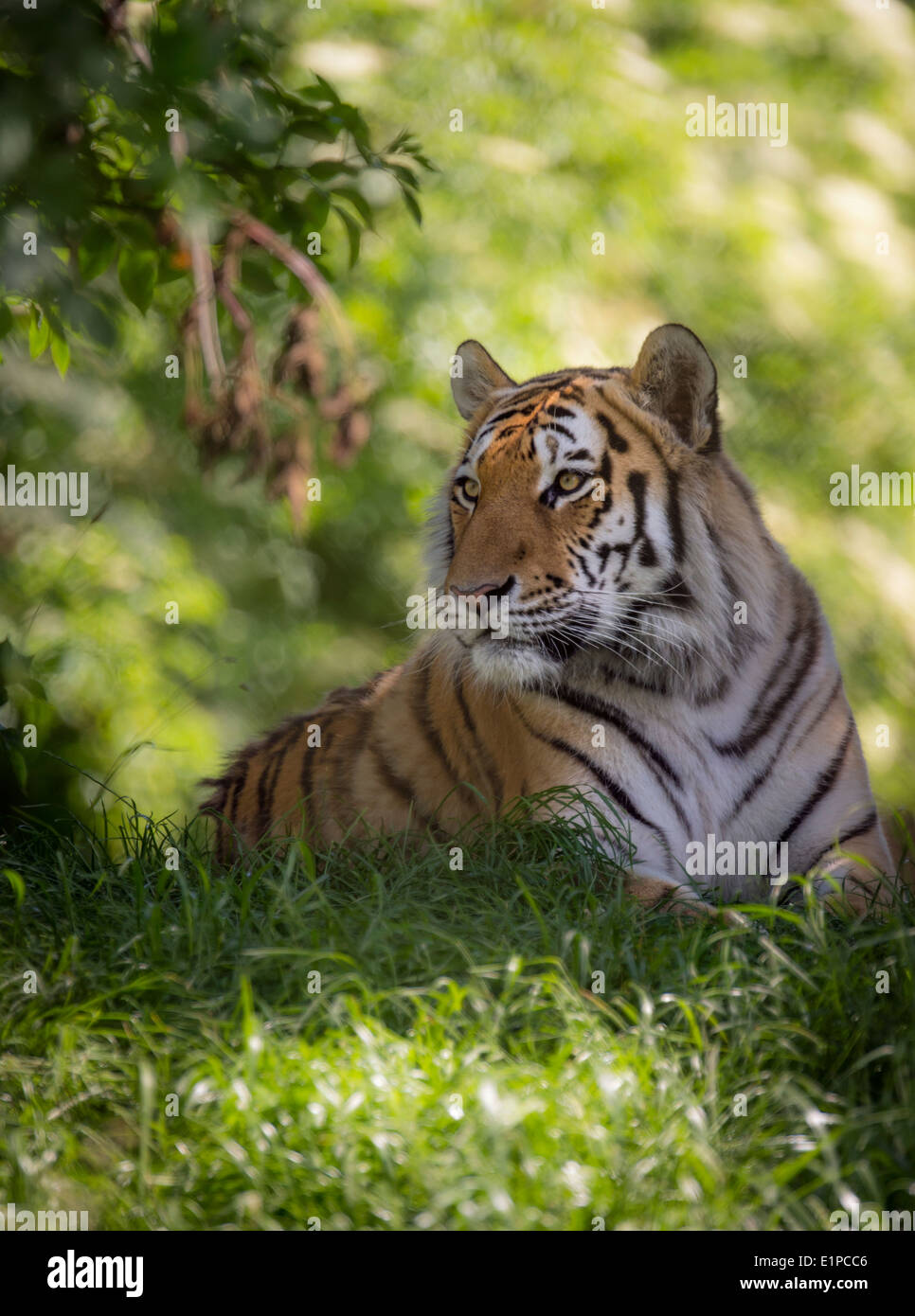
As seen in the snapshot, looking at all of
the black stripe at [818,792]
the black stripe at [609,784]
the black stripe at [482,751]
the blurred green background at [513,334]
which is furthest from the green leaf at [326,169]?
the blurred green background at [513,334]

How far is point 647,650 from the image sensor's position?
339 cm

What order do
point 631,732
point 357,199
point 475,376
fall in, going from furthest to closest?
point 475,376 < point 631,732 < point 357,199

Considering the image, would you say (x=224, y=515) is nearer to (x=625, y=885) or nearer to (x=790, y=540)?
(x=790, y=540)

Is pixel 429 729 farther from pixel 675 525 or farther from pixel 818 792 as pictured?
pixel 818 792

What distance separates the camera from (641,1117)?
6.99 feet

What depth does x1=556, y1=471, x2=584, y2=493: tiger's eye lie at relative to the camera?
3.39 metres

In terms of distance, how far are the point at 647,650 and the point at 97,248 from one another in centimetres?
156

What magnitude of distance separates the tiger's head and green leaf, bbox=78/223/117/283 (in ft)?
3.28

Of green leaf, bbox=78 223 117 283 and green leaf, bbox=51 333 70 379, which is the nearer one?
green leaf, bbox=78 223 117 283

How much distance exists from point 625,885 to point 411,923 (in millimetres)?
595

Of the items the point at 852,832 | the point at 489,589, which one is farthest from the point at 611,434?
the point at 852,832

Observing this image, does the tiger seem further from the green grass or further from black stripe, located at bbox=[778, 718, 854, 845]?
the green grass

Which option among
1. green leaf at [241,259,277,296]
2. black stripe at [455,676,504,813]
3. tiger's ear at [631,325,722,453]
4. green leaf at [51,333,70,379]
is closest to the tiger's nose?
black stripe at [455,676,504,813]
